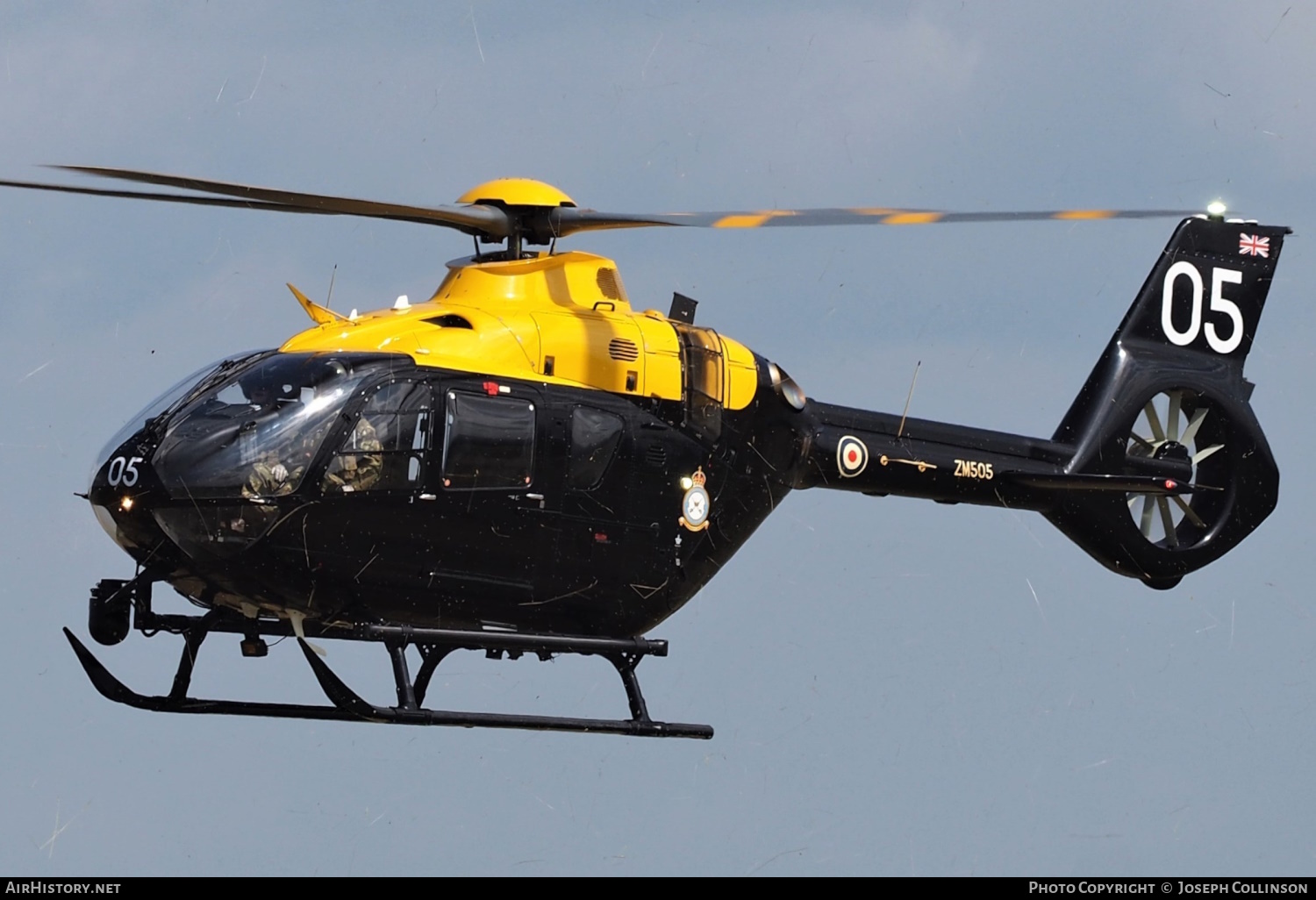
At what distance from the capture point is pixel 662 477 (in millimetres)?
16125

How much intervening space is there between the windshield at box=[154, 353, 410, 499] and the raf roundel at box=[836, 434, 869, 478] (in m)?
4.23

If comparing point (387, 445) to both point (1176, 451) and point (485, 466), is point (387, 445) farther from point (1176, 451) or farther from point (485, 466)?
point (1176, 451)

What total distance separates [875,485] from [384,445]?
4647 millimetres

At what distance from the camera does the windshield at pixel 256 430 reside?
46.8 ft

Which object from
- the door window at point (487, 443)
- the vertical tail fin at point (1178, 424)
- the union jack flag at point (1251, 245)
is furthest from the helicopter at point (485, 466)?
Answer: the union jack flag at point (1251, 245)

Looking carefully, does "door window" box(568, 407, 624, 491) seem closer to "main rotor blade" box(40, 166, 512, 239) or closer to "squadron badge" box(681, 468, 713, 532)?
"squadron badge" box(681, 468, 713, 532)

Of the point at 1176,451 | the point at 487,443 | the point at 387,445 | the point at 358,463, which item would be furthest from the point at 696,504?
the point at 1176,451

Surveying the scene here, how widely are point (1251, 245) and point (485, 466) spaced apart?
866 centimetres

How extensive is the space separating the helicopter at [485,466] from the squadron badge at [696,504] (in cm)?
3

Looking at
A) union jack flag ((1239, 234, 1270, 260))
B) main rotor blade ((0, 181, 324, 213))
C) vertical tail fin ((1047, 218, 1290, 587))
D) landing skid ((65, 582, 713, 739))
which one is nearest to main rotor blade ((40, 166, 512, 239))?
main rotor blade ((0, 181, 324, 213))

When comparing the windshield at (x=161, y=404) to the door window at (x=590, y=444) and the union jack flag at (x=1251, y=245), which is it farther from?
the union jack flag at (x=1251, y=245)

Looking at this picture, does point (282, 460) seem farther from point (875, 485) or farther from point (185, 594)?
point (875, 485)

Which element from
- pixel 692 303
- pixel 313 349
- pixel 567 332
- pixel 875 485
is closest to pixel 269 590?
pixel 313 349

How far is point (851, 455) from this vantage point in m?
17.5
